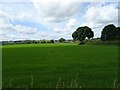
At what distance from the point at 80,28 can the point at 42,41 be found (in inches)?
1974

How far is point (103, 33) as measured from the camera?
11938cm

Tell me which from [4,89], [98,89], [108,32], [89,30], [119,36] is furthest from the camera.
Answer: [89,30]

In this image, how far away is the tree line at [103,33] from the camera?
109 meters

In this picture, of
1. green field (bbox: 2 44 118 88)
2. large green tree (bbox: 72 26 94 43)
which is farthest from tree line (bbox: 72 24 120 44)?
green field (bbox: 2 44 118 88)

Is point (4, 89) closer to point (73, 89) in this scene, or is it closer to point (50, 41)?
point (73, 89)

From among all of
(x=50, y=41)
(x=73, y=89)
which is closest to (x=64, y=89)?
(x=73, y=89)

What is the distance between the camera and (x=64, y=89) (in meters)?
7.15

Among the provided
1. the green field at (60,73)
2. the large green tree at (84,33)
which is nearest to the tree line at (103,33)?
the large green tree at (84,33)

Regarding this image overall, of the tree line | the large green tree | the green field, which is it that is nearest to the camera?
the green field

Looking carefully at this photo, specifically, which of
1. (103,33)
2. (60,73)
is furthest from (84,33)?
(60,73)

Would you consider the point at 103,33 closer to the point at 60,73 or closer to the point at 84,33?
the point at 84,33

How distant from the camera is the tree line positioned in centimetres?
10891

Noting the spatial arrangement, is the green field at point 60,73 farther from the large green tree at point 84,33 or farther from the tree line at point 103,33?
the large green tree at point 84,33

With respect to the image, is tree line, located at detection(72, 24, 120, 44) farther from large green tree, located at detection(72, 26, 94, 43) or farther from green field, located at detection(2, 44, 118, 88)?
green field, located at detection(2, 44, 118, 88)
